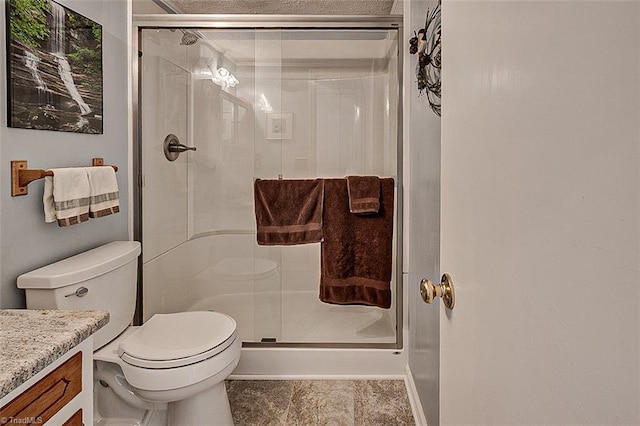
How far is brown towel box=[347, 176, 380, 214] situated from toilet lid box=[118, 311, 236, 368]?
2.74 ft

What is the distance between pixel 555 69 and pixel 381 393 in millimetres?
2151

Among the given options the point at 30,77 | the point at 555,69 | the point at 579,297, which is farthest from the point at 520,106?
the point at 30,77

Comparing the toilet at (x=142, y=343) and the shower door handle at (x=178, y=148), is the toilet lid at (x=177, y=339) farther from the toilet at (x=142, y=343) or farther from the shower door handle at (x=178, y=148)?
the shower door handle at (x=178, y=148)

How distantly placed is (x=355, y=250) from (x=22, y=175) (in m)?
1.48

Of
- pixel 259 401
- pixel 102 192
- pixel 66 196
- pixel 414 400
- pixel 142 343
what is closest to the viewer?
pixel 66 196

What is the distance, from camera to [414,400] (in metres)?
2.23

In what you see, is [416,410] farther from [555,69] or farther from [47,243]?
[555,69]

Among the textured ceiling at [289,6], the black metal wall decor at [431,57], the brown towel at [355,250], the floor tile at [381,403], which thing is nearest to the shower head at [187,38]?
the textured ceiling at [289,6]

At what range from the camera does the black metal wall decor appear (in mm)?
1653

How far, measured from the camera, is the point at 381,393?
7.91 ft

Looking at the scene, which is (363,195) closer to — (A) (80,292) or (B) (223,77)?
(B) (223,77)

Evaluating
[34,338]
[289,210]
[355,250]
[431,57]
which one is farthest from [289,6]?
[34,338]

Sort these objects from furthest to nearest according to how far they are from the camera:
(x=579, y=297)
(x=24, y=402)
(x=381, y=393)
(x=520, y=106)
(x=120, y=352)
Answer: (x=381, y=393), (x=120, y=352), (x=24, y=402), (x=520, y=106), (x=579, y=297)

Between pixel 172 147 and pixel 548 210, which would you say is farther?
pixel 172 147
